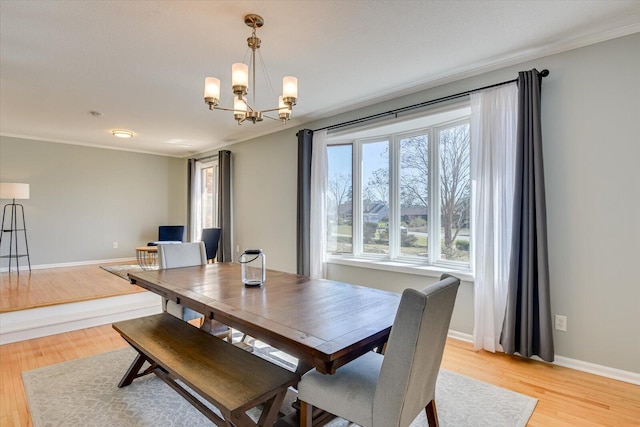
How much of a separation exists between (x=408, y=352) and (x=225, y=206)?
16.2 ft

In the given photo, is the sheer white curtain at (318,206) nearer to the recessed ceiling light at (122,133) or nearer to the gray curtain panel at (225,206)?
the gray curtain panel at (225,206)

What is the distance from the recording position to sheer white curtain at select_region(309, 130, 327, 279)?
4.09m

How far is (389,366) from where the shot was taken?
122cm

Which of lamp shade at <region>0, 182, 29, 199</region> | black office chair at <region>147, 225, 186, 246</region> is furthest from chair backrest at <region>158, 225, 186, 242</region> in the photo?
lamp shade at <region>0, 182, 29, 199</region>

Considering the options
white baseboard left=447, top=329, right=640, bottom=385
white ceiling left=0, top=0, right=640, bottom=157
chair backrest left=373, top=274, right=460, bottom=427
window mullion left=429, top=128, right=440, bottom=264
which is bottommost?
white baseboard left=447, top=329, right=640, bottom=385

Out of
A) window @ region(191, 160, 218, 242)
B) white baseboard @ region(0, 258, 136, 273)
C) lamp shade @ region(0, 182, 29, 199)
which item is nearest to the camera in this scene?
lamp shade @ region(0, 182, 29, 199)

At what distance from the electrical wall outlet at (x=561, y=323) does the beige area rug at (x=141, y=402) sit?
27.7 inches

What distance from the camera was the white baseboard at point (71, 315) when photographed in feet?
10.1

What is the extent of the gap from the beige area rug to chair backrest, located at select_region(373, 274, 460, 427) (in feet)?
2.47

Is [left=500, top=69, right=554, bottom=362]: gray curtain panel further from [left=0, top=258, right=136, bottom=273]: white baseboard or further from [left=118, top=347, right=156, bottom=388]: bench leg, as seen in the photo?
[left=0, top=258, right=136, bottom=273]: white baseboard

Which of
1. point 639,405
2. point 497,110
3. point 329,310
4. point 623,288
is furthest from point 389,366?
point 497,110

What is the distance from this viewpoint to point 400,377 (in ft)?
3.93

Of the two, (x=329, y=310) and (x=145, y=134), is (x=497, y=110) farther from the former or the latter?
(x=145, y=134)

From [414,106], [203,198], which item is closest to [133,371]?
[414,106]
